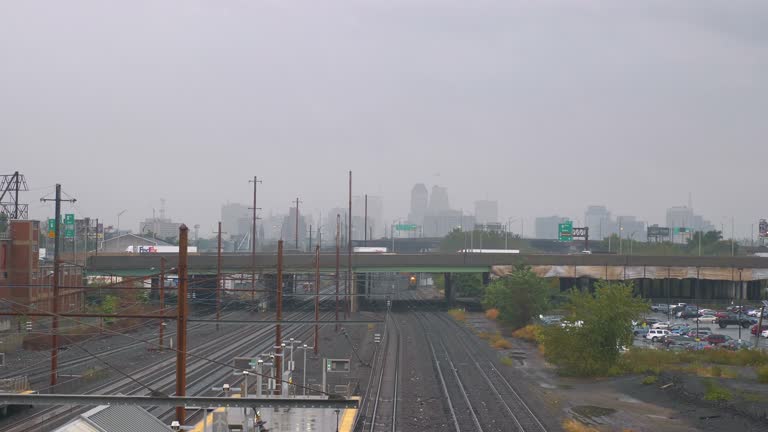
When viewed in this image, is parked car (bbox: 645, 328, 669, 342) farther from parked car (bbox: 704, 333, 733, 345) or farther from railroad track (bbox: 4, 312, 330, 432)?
railroad track (bbox: 4, 312, 330, 432)

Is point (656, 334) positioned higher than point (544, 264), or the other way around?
point (544, 264)

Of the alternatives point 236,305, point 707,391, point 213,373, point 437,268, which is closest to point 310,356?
point 213,373

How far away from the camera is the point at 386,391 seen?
3116cm

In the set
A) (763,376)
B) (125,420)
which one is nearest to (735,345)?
(763,376)

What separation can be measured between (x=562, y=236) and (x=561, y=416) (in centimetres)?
8676

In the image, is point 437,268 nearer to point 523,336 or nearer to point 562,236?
point 523,336

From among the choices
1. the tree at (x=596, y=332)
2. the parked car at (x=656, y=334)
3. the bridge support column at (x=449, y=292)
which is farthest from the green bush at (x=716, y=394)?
the bridge support column at (x=449, y=292)

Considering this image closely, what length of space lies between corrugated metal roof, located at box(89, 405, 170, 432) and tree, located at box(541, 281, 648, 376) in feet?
85.4

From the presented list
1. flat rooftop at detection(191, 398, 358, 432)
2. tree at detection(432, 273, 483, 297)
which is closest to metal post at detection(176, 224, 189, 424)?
flat rooftop at detection(191, 398, 358, 432)

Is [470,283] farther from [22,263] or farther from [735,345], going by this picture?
[22,263]

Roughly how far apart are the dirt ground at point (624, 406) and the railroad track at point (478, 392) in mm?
1453

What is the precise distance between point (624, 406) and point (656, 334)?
998 inches

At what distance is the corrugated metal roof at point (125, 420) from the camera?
1467 centimetres

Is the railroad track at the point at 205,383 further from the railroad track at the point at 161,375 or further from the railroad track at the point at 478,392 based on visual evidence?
the railroad track at the point at 478,392
